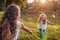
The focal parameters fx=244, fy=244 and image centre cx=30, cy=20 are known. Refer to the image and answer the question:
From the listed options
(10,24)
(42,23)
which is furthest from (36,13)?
(10,24)

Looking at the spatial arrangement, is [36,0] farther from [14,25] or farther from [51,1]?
[14,25]

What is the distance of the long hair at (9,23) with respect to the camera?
2.76 metres

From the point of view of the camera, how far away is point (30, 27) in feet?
9.82

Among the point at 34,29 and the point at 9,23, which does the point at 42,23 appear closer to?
the point at 34,29

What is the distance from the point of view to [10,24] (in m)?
2.79

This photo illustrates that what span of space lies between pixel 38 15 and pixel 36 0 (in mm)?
191

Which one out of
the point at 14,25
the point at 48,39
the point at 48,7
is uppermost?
the point at 48,7

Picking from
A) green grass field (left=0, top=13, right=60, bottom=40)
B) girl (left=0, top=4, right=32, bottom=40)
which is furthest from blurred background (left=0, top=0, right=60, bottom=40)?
girl (left=0, top=4, right=32, bottom=40)

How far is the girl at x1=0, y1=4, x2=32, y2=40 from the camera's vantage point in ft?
9.05

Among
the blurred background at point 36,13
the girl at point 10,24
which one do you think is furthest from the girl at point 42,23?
the girl at point 10,24

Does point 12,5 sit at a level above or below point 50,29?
above

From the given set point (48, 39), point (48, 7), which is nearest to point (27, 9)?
point (48, 7)

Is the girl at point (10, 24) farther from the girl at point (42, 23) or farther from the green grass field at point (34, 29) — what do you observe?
the girl at point (42, 23)

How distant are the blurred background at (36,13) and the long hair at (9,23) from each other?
16cm
